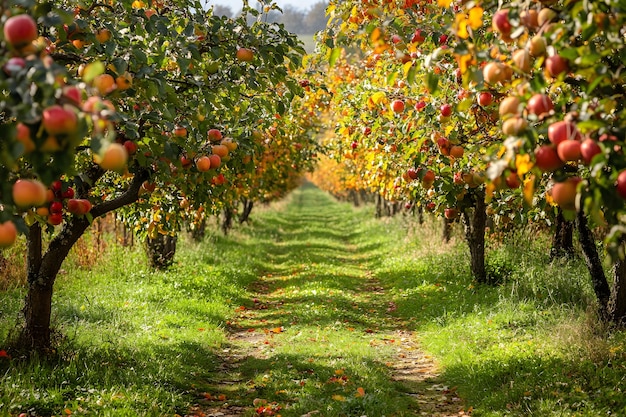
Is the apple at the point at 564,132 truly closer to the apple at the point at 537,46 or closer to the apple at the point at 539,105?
the apple at the point at 539,105

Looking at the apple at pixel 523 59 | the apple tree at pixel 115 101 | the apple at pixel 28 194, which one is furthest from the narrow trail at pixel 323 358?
the apple at pixel 28 194

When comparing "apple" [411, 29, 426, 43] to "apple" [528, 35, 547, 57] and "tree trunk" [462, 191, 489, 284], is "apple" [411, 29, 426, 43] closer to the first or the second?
"apple" [528, 35, 547, 57]

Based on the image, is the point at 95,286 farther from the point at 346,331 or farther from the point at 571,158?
the point at 571,158

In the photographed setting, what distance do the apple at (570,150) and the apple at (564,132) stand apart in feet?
0.11

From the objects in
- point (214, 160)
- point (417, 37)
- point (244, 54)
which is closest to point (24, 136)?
point (214, 160)

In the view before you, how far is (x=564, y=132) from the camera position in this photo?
294 centimetres

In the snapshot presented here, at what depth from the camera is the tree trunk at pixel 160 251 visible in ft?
45.0

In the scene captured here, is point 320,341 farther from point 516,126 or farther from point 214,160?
point 516,126

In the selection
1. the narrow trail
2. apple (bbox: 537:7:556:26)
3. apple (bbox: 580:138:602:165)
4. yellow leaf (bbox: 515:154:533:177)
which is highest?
apple (bbox: 537:7:556:26)

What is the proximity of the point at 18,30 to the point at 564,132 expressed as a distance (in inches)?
95.2

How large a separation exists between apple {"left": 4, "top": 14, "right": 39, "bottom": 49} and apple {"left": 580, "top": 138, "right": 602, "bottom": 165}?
2.41 meters

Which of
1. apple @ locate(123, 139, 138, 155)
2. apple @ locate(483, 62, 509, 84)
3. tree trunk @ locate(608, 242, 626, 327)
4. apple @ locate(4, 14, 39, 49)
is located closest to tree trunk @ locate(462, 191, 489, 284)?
tree trunk @ locate(608, 242, 626, 327)

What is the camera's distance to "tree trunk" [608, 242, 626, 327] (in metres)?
7.39

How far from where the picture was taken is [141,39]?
5.20 meters
